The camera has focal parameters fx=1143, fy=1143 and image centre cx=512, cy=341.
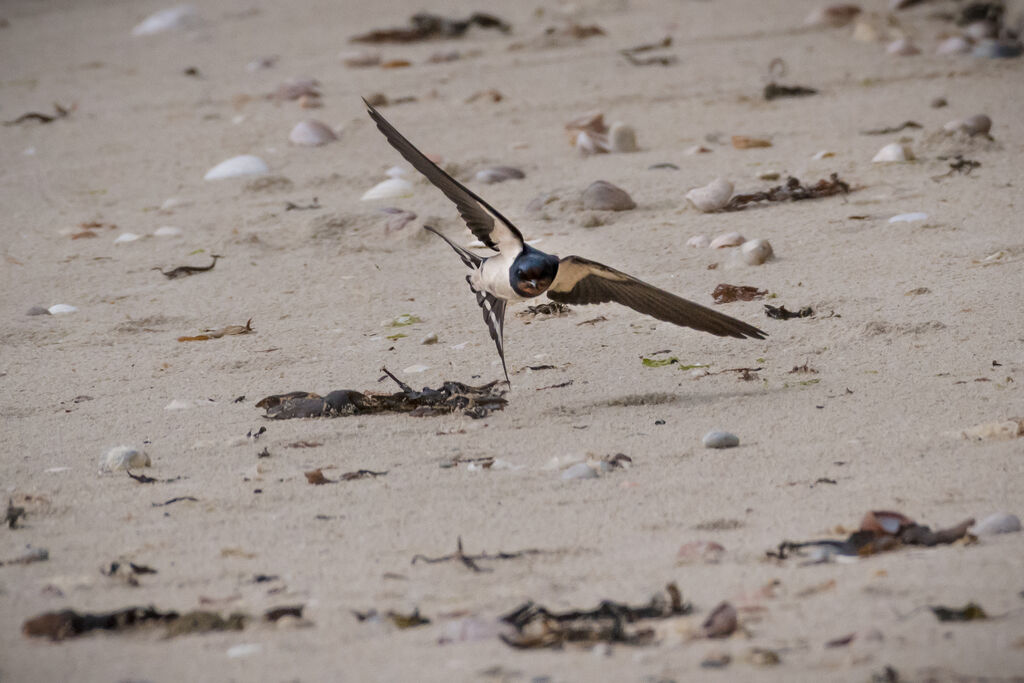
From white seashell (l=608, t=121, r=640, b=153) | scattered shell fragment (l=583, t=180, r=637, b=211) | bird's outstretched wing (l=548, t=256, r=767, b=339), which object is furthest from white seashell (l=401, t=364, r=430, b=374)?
white seashell (l=608, t=121, r=640, b=153)

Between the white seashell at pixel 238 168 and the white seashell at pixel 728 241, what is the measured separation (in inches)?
106

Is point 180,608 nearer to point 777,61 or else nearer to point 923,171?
point 923,171

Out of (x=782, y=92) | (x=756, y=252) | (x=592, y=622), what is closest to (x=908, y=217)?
(x=756, y=252)

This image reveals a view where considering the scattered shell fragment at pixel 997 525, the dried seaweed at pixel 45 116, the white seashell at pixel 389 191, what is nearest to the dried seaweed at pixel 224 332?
the white seashell at pixel 389 191

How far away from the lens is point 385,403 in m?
3.36

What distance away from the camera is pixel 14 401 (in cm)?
357

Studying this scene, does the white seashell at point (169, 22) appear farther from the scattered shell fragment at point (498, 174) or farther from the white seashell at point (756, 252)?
the white seashell at point (756, 252)

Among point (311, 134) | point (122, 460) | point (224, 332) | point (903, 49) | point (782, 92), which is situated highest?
point (903, 49)

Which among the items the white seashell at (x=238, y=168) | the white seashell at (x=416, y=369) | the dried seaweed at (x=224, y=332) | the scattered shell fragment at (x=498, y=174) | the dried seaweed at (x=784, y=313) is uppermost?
the scattered shell fragment at (x=498, y=174)

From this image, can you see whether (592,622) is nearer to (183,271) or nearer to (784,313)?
(784,313)

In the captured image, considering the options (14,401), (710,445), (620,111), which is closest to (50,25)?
(620,111)

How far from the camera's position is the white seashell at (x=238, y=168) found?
6078 millimetres

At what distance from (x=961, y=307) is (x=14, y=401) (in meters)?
3.02

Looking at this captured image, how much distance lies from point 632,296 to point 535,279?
372 millimetres
